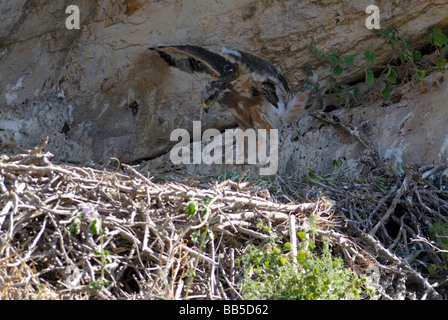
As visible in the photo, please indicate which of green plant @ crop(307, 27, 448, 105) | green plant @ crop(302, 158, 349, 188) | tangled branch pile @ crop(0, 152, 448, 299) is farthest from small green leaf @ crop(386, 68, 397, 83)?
tangled branch pile @ crop(0, 152, 448, 299)

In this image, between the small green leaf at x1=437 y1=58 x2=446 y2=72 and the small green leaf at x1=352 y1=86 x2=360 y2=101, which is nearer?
the small green leaf at x1=437 y1=58 x2=446 y2=72

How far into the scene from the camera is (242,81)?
512cm

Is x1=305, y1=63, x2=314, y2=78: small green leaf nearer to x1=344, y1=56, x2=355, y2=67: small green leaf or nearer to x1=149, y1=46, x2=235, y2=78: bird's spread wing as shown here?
x1=344, y1=56, x2=355, y2=67: small green leaf

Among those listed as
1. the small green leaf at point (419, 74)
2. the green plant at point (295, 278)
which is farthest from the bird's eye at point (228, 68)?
the green plant at point (295, 278)

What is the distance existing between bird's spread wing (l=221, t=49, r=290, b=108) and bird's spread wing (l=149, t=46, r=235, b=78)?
108 mm

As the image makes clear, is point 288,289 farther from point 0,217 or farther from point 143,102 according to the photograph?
point 143,102

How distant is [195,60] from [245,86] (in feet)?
1.55

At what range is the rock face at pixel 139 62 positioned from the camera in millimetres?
4988

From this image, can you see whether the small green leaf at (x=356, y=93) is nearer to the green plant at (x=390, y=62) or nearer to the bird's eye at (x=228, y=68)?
the green plant at (x=390, y=62)

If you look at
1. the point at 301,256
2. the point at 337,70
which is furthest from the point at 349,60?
the point at 301,256

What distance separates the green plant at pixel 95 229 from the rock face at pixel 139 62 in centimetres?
248

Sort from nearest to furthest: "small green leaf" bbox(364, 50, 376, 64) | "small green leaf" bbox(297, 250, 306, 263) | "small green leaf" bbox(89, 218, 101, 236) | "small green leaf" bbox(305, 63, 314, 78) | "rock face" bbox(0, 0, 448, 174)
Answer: "small green leaf" bbox(89, 218, 101, 236) < "small green leaf" bbox(297, 250, 306, 263) < "small green leaf" bbox(364, 50, 376, 64) < "rock face" bbox(0, 0, 448, 174) < "small green leaf" bbox(305, 63, 314, 78)

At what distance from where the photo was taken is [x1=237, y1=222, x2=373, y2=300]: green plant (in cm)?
262
